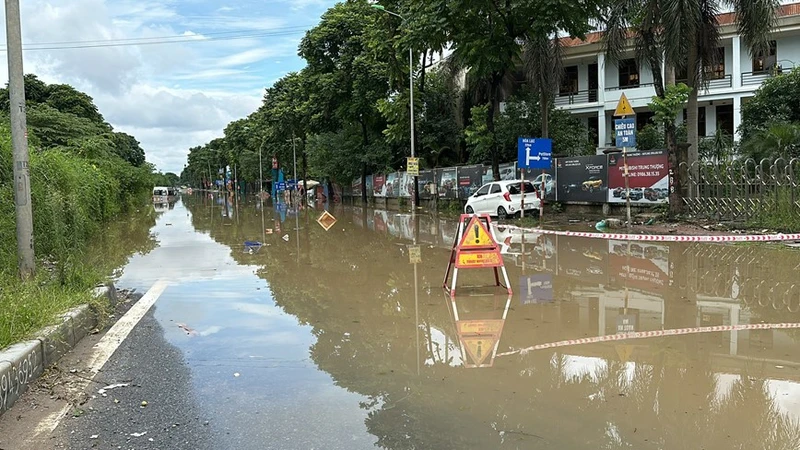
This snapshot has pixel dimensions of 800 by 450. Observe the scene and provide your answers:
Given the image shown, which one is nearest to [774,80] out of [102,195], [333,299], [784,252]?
[784,252]

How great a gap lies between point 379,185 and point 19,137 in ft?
121

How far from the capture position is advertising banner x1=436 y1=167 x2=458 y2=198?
109 ft

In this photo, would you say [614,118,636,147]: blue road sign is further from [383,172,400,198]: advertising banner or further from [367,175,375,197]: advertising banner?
[367,175,375,197]: advertising banner

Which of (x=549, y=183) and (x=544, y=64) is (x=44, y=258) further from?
(x=544, y=64)

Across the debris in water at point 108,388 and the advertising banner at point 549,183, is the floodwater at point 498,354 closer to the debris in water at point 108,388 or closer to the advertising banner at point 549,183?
the debris in water at point 108,388

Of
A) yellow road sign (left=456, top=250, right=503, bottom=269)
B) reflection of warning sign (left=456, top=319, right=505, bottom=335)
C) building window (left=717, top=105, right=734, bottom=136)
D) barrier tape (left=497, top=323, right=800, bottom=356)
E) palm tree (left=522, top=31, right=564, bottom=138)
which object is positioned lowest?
barrier tape (left=497, top=323, right=800, bottom=356)

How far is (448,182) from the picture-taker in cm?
3403

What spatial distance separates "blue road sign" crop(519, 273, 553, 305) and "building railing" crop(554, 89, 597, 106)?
29.8 m

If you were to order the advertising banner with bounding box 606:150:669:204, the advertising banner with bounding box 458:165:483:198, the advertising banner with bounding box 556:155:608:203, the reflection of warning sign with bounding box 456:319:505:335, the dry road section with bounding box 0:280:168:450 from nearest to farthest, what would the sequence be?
the dry road section with bounding box 0:280:168:450 < the reflection of warning sign with bounding box 456:319:505:335 < the advertising banner with bounding box 606:150:669:204 < the advertising banner with bounding box 556:155:608:203 < the advertising banner with bounding box 458:165:483:198

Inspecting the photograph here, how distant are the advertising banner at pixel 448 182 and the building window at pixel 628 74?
12.4 meters

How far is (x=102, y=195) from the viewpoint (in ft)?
76.8

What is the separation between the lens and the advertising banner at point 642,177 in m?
20.7

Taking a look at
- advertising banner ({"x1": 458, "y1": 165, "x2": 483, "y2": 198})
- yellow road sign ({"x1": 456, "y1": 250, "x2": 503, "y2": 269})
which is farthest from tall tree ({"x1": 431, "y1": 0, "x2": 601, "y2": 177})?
yellow road sign ({"x1": 456, "y1": 250, "x2": 503, "y2": 269})

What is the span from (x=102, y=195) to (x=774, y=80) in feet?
93.6
